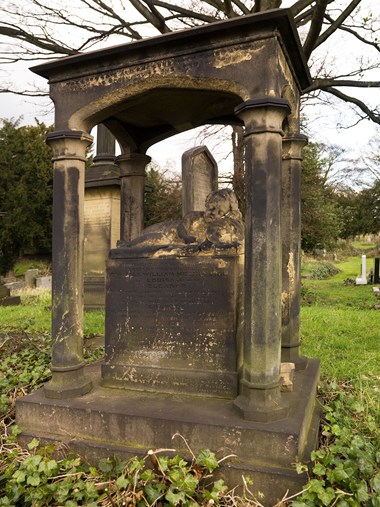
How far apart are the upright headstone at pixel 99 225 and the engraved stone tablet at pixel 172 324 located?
6310 mm

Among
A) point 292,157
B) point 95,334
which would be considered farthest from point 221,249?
point 95,334

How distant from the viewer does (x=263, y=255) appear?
9.39 feet

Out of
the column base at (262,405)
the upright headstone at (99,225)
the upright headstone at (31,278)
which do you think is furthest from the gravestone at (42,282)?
the column base at (262,405)

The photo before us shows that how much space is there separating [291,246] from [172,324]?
4.60 feet

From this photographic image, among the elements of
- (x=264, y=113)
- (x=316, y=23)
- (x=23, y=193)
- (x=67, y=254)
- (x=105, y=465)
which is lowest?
(x=105, y=465)

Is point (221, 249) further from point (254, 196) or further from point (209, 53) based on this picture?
point (209, 53)

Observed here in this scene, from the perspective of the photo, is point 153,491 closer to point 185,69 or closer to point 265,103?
point 265,103

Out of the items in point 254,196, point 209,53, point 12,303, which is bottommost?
point 12,303

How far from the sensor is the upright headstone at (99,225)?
9836 mm

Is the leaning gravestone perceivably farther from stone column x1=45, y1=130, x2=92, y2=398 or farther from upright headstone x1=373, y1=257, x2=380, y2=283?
upright headstone x1=373, y1=257, x2=380, y2=283

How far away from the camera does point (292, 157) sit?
3.94m

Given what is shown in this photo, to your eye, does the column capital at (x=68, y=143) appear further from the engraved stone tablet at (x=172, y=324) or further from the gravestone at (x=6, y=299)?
the gravestone at (x=6, y=299)

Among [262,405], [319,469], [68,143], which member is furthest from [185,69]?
[319,469]

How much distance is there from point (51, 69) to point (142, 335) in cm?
239
